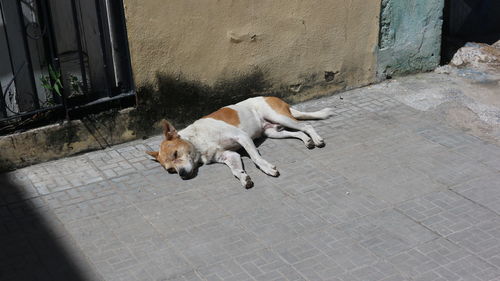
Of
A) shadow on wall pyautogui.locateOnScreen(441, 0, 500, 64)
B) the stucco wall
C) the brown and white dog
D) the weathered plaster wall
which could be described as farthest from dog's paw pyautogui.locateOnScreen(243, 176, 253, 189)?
shadow on wall pyautogui.locateOnScreen(441, 0, 500, 64)

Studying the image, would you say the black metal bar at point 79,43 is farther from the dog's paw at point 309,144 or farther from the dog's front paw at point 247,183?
the dog's paw at point 309,144

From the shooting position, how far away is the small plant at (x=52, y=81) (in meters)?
6.46

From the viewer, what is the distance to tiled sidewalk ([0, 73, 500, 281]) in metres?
4.88

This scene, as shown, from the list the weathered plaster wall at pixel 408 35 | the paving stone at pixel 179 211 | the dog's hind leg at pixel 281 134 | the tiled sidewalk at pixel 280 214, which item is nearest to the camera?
the tiled sidewalk at pixel 280 214

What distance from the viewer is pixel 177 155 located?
622cm

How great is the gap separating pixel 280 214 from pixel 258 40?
8.56 ft

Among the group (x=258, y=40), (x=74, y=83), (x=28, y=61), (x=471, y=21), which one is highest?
(x=28, y=61)

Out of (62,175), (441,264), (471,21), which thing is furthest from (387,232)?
(471,21)

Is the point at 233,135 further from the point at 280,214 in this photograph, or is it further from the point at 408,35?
the point at 408,35

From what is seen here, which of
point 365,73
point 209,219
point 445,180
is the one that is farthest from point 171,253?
point 365,73

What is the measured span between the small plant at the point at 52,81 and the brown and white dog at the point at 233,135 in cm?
117

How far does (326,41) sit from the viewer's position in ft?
25.8

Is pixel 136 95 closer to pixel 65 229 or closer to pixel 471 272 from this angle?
pixel 65 229

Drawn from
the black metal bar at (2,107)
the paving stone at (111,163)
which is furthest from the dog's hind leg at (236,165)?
the black metal bar at (2,107)
